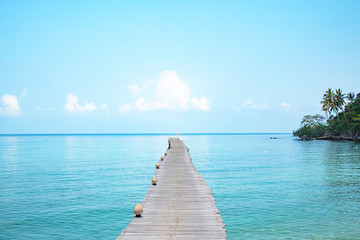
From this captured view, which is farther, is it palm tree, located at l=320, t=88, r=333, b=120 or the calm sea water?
palm tree, located at l=320, t=88, r=333, b=120

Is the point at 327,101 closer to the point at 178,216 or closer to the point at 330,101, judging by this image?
the point at 330,101

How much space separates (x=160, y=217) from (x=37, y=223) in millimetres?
7296

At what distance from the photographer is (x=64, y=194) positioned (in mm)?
24203

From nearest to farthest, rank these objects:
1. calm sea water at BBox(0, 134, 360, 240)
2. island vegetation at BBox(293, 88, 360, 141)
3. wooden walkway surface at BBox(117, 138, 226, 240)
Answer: wooden walkway surface at BBox(117, 138, 226, 240)
calm sea water at BBox(0, 134, 360, 240)
island vegetation at BBox(293, 88, 360, 141)

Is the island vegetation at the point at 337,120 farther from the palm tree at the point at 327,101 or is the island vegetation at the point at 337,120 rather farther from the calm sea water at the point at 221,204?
the calm sea water at the point at 221,204

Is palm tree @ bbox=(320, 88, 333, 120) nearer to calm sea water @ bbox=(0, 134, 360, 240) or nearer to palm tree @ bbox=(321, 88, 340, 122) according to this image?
palm tree @ bbox=(321, 88, 340, 122)

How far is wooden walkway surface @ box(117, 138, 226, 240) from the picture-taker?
39.7 feet

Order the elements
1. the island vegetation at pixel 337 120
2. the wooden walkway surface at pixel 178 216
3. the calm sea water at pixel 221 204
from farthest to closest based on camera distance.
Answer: the island vegetation at pixel 337 120 < the calm sea water at pixel 221 204 < the wooden walkway surface at pixel 178 216

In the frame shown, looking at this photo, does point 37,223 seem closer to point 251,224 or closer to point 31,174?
point 251,224

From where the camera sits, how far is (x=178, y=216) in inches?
569

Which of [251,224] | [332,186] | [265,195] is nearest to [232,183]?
[265,195]

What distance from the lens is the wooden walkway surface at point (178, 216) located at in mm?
12102

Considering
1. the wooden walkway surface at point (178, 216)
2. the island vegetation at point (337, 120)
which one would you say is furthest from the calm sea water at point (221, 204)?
the island vegetation at point (337, 120)

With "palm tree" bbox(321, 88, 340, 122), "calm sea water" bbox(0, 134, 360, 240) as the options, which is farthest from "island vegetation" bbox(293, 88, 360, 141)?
"calm sea water" bbox(0, 134, 360, 240)
